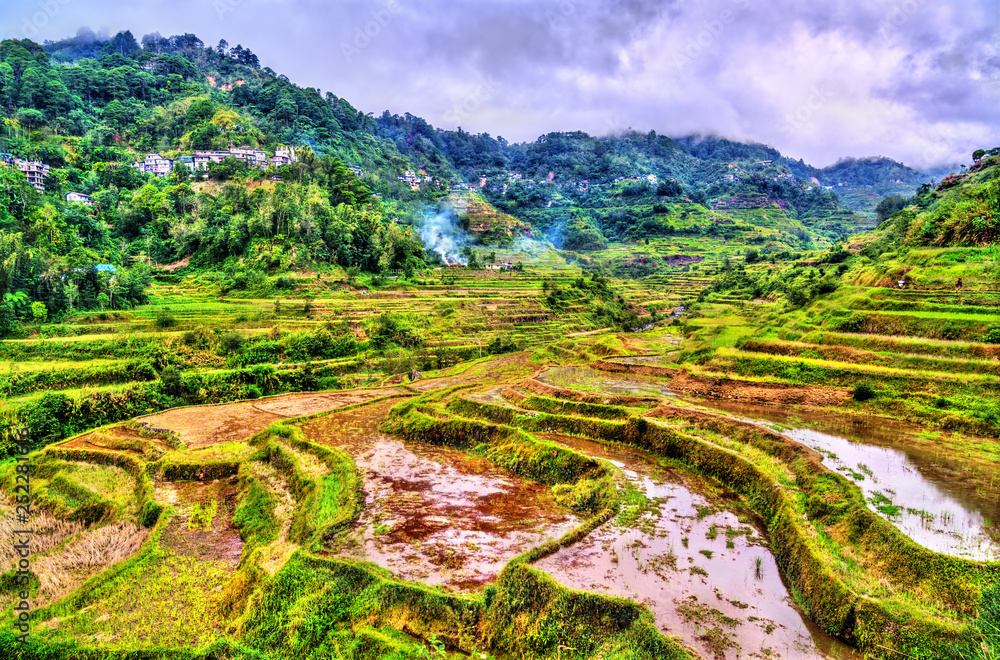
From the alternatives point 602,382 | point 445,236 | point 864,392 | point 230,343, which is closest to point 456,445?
point 602,382

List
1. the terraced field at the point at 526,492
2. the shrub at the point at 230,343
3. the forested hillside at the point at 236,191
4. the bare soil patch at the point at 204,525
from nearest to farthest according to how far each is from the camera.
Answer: the terraced field at the point at 526,492
the bare soil patch at the point at 204,525
the shrub at the point at 230,343
the forested hillside at the point at 236,191

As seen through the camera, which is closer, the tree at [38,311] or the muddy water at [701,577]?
the muddy water at [701,577]

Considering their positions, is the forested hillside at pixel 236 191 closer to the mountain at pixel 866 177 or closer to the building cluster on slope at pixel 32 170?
the building cluster on slope at pixel 32 170

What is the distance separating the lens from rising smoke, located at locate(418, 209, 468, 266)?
2665 inches

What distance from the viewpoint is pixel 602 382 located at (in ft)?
88.9

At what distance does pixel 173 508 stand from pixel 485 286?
1628 inches

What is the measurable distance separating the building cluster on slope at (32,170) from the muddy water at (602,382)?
5293cm

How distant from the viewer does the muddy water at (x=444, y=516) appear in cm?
1164

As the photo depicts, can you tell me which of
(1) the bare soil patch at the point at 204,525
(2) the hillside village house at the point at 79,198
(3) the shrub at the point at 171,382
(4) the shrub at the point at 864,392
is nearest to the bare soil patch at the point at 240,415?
(3) the shrub at the point at 171,382

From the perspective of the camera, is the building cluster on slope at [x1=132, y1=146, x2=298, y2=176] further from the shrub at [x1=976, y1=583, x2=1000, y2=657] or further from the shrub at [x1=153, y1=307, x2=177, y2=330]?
the shrub at [x1=976, y1=583, x2=1000, y2=657]

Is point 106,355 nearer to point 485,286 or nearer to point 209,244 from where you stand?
point 209,244

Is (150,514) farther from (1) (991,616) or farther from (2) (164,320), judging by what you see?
(2) (164,320)

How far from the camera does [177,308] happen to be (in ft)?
112

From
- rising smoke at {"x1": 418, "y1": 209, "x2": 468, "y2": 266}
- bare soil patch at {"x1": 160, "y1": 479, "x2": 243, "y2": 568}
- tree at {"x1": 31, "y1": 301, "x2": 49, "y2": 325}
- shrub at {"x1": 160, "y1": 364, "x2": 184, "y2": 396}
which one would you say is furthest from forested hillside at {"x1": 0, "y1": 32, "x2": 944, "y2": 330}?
bare soil patch at {"x1": 160, "y1": 479, "x2": 243, "y2": 568}
